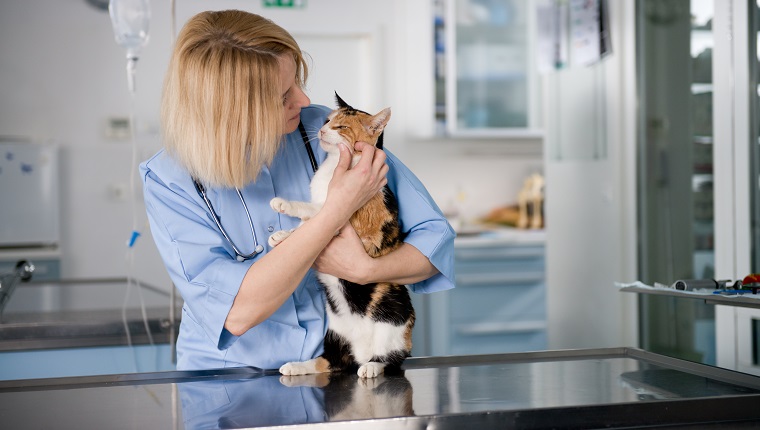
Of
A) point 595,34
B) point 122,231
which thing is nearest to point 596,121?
point 595,34

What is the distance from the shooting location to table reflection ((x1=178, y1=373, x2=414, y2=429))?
3.12 feet

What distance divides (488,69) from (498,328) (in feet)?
5.14

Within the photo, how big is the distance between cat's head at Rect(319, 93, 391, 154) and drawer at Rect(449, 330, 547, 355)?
10.4ft

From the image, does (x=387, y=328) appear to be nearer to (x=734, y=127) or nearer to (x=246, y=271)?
(x=246, y=271)

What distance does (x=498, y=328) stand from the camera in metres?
4.49

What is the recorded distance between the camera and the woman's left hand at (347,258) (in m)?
1.23

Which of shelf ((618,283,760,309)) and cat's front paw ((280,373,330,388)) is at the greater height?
shelf ((618,283,760,309))

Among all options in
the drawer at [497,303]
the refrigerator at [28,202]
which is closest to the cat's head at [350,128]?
the drawer at [497,303]

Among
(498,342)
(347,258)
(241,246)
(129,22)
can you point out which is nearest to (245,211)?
(241,246)

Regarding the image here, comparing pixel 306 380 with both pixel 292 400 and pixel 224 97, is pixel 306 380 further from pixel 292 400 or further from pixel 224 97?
pixel 224 97

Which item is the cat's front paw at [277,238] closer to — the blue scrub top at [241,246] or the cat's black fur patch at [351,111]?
the blue scrub top at [241,246]

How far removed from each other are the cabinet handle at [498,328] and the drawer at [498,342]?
0.02 meters

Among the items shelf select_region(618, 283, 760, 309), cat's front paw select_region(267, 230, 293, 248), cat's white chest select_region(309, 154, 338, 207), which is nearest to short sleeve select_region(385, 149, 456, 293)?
cat's white chest select_region(309, 154, 338, 207)

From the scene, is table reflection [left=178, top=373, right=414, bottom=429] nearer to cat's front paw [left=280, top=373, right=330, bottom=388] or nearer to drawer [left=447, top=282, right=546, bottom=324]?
cat's front paw [left=280, top=373, right=330, bottom=388]
